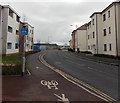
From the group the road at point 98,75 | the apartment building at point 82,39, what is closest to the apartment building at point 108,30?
the road at point 98,75

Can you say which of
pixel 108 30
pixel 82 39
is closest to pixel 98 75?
pixel 108 30

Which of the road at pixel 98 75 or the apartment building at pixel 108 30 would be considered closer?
the road at pixel 98 75

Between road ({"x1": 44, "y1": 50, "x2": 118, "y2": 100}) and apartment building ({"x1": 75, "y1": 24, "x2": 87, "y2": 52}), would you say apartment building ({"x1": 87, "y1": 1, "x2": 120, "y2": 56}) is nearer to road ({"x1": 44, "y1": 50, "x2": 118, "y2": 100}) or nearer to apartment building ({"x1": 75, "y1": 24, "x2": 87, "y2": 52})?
road ({"x1": 44, "y1": 50, "x2": 118, "y2": 100})

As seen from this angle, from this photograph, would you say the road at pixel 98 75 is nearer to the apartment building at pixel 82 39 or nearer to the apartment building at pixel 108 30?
the apartment building at pixel 108 30

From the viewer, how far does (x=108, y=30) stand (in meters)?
28.0

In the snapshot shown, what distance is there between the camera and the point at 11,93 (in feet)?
21.9

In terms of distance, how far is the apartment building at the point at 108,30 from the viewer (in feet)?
81.4

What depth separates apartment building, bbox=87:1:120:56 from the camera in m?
24.8

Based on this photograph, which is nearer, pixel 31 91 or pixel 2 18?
pixel 31 91

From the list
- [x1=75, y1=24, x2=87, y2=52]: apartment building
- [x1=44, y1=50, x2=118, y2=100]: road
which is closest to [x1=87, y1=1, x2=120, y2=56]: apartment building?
[x1=44, y1=50, x2=118, y2=100]: road

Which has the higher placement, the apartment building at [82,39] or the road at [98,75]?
the apartment building at [82,39]

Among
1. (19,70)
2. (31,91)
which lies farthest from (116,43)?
(31,91)

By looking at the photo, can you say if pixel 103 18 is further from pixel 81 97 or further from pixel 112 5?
pixel 81 97

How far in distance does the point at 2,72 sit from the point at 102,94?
7686 mm
